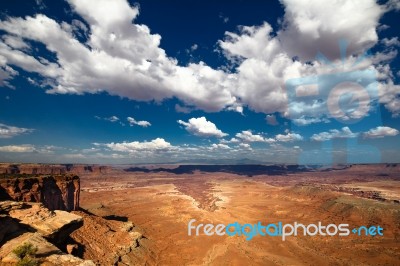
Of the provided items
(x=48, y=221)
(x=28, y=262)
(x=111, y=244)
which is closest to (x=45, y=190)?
(x=111, y=244)

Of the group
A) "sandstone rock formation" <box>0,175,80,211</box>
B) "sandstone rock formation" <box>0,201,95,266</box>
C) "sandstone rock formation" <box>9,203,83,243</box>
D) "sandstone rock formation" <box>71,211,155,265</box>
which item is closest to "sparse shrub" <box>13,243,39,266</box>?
"sandstone rock formation" <box>0,201,95,266</box>

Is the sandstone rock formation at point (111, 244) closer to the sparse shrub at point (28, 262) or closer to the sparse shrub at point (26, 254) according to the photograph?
the sparse shrub at point (26, 254)

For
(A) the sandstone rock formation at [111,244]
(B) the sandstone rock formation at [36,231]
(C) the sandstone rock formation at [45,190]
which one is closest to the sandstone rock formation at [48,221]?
(B) the sandstone rock formation at [36,231]

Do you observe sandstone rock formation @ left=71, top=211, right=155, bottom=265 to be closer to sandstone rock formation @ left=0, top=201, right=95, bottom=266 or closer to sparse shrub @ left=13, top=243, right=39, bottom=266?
sandstone rock formation @ left=0, top=201, right=95, bottom=266

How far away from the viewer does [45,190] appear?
121 feet

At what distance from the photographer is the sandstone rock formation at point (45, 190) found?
3234cm

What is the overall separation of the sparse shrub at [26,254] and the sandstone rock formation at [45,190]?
2126 centimetres

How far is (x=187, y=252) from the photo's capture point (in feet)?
113

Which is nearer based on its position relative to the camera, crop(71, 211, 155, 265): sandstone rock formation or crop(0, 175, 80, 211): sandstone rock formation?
crop(71, 211, 155, 265): sandstone rock formation

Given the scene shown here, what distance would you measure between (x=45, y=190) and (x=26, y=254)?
25349 millimetres

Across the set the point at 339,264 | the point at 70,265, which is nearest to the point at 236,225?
the point at 339,264

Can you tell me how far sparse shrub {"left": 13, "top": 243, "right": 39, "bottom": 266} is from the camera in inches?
538

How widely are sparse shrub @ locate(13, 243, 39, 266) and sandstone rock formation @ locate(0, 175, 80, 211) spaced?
21.3 m

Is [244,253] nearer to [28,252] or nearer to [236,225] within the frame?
[236,225]
